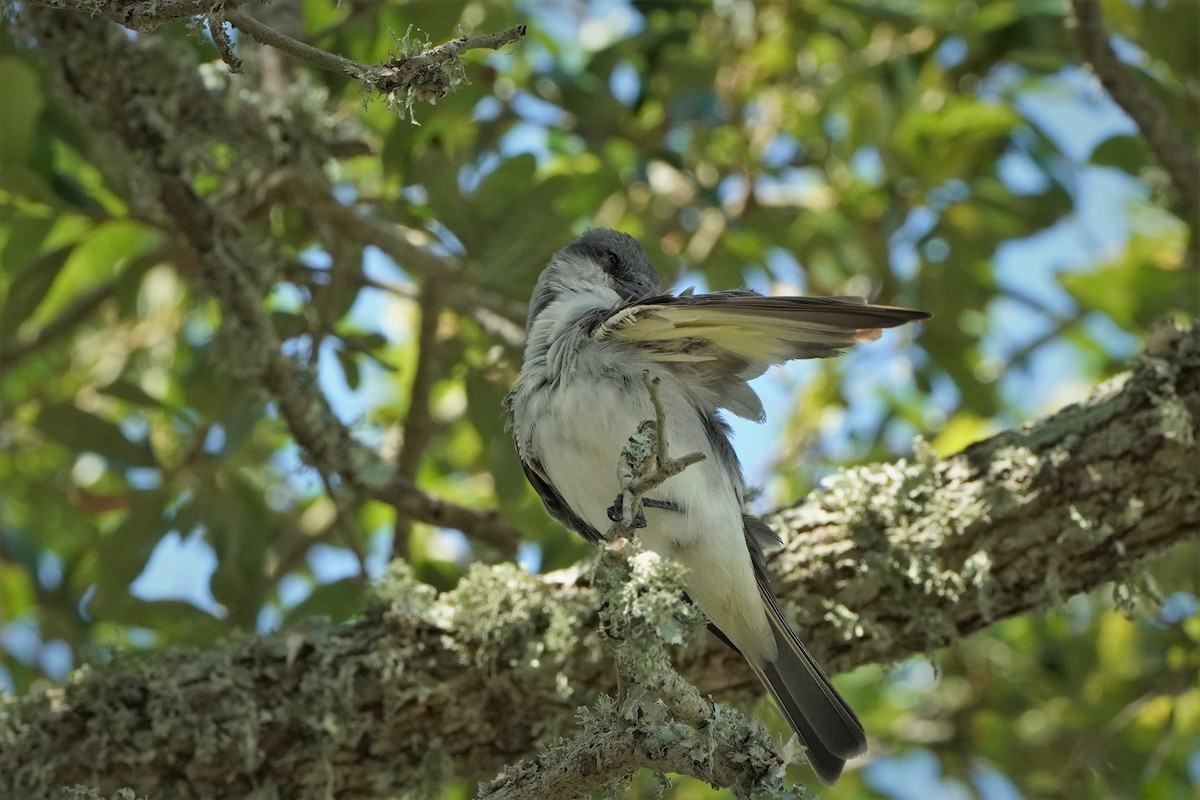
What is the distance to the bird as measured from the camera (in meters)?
2.84

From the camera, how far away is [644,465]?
6.98ft

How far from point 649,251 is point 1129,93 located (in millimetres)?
1545

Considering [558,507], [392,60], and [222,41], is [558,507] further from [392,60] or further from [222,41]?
[222,41]

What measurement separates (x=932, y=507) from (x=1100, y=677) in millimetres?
1500

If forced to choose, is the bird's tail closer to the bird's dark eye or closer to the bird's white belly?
the bird's white belly

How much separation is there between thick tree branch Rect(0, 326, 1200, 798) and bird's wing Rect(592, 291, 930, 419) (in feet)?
1.88

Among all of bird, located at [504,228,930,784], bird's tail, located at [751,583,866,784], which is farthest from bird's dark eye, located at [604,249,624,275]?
bird's tail, located at [751,583,866,784]

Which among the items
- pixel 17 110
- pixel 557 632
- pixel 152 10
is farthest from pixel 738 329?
pixel 17 110

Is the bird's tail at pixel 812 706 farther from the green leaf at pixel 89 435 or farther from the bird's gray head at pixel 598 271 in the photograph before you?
the green leaf at pixel 89 435

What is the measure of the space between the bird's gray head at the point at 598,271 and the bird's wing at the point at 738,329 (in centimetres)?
64

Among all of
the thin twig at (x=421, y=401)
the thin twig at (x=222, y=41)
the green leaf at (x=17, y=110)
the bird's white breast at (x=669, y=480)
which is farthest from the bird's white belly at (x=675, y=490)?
the green leaf at (x=17, y=110)

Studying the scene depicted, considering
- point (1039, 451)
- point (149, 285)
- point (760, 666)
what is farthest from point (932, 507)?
point (149, 285)

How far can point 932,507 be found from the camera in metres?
3.10

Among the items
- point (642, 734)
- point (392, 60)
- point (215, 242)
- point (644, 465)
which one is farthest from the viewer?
point (215, 242)
